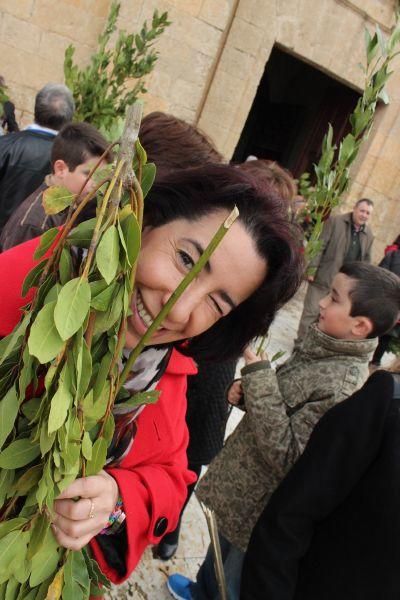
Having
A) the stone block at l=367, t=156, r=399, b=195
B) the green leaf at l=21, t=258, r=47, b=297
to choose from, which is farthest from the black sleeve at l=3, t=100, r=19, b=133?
the stone block at l=367, t=156, r=399, b=195

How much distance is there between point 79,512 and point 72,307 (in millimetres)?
437

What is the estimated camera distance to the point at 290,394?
176 centimetres

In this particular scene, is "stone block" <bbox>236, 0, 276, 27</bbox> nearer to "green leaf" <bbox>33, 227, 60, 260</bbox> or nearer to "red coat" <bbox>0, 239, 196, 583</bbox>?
"red coat" <bbox>0, 239, 196, 583</bbox>

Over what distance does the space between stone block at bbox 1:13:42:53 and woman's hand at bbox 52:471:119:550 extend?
5027 millimetres

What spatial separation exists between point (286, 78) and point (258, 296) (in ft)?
32.6

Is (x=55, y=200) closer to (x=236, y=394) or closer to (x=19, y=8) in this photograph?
(x=236, y=394)

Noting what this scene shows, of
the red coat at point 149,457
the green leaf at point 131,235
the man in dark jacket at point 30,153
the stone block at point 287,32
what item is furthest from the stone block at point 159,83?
the green leaf at point 131,235

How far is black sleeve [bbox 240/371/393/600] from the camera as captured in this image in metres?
1.19

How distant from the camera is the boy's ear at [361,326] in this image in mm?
1838

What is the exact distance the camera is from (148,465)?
1.23 m

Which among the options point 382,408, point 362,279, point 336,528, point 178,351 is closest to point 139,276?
point 178,351

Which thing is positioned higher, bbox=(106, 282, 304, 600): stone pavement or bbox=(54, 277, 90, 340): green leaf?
bbox=(54, 277, 90, 340): green leaf

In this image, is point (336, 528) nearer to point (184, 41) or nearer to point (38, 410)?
point (38, 410)

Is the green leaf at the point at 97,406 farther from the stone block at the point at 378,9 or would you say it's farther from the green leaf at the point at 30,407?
the stone block at the point at 378,9
